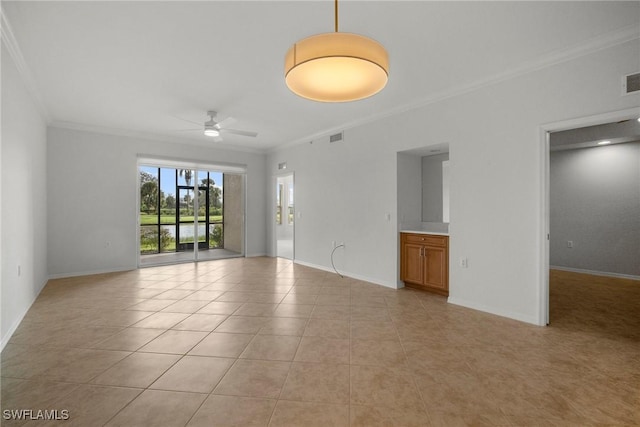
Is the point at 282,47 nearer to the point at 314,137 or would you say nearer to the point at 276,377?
the point at 276,377

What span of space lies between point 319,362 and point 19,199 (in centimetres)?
379

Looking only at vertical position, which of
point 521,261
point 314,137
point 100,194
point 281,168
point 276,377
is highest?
point 314,137

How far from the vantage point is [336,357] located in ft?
8.25

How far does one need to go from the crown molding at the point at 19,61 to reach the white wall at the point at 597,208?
332 inches

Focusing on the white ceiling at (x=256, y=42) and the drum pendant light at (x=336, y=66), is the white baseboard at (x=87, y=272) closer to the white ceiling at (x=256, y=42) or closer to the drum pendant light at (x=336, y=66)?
the white ceiling at (x=256, y=42)

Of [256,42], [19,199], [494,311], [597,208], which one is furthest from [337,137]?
[597,208]

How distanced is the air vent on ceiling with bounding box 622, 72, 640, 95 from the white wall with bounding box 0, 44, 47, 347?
5.78 metres

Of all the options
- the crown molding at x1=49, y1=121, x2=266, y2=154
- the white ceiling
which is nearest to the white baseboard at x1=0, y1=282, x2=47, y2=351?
the white ceiling

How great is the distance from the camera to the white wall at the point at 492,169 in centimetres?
299

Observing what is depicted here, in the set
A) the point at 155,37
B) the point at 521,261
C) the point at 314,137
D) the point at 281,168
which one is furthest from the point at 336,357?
the point at 281,168

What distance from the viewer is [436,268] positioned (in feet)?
14.2

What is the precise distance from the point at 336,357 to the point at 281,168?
569 cm

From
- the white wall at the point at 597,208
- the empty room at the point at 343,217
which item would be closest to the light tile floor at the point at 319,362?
the empty room at the point at 343,217

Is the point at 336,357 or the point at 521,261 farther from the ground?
the point at 521,261
